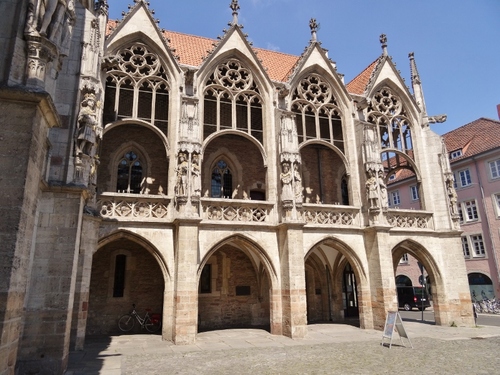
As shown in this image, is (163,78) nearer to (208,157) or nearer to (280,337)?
(208,157)

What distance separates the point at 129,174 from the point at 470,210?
79.8ft

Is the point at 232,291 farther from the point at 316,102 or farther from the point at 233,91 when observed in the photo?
the point at 316,102

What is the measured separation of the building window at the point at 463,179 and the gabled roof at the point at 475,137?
3.64 feet

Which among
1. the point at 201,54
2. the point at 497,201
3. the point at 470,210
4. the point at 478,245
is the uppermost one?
the point at 201,54

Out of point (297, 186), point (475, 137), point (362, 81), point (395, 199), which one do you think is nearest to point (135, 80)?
point (297, 186)

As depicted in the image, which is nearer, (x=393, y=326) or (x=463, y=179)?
(x=393, y=326)

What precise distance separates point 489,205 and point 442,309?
13542 millimetres

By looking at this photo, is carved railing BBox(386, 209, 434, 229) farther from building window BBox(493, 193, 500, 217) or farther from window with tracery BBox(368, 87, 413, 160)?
building window BBox(493, 193, 500, 217)

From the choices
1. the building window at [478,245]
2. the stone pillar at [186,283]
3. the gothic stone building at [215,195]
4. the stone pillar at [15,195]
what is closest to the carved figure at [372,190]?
the gothic stone building at [215,195]

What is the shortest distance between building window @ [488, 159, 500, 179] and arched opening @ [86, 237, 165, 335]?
2339 cm

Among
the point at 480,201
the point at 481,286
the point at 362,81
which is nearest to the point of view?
the point at 362,81

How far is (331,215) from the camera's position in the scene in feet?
50.5

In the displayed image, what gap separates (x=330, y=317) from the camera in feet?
61.6

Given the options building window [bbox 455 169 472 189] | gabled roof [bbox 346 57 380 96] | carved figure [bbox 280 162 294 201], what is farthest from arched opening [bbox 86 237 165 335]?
building window [bbox 455 169 472 189]
